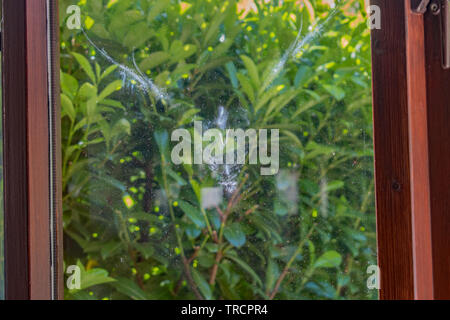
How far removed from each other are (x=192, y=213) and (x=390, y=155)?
48 centimetres

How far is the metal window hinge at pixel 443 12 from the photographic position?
68cm

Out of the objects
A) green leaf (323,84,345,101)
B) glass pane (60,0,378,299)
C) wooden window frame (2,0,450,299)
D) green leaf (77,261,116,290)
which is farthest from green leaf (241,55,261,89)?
green leaf (77,261,116,290)

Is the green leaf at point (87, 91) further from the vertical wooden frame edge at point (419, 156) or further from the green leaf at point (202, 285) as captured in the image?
the vertical wooden frame edge at point (419, 156)

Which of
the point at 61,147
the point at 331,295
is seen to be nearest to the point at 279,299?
the point at 331,295

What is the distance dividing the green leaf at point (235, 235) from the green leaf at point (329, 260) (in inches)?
7.6

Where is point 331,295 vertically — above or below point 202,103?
below

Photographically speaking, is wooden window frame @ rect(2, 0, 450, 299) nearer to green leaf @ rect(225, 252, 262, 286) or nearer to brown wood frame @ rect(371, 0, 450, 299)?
brown wood frame @ rect(371, 0, 450, 299)

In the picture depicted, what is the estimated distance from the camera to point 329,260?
891mm

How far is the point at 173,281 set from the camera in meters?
0.91

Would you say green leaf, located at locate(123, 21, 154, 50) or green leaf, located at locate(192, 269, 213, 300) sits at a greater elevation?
green leaf, located at locate(123, 21, 154, 50)

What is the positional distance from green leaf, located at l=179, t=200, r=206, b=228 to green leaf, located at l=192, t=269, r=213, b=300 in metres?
0.12

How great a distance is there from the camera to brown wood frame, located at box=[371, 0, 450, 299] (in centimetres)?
69
